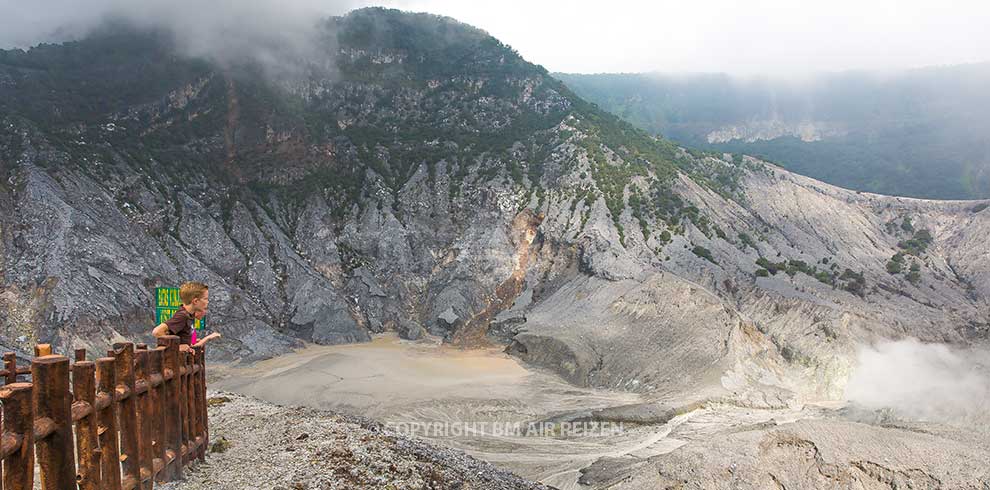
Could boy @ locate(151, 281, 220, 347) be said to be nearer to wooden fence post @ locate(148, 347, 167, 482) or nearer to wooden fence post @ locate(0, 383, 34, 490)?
wooden fence post @ locate(148, 347, 167, 482)

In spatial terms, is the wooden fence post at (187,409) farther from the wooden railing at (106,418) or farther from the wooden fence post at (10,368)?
the wooden fence post at (10,368)

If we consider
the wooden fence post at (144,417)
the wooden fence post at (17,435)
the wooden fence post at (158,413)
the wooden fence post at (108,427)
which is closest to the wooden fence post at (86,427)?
the wooden fence post at (108,427)

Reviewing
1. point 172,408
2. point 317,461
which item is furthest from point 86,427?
point 317,461

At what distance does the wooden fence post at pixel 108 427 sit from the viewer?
616 centimetres

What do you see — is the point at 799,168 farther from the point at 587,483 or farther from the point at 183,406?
the point at 183,406

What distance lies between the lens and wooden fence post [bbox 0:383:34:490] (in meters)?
4.57

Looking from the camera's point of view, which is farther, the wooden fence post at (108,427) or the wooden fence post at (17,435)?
the wooden fence post at (108,427)

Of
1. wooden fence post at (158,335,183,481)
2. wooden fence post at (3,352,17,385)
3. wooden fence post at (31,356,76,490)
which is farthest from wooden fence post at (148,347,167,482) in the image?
wooden fence post at (31,356,76,490)

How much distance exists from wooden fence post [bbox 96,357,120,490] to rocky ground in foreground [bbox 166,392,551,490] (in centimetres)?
151

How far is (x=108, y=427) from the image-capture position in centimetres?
620

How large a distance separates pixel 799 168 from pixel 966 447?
3299 inches

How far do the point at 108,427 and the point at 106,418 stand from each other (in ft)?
0.32

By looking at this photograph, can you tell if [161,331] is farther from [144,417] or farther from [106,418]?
[106,418]

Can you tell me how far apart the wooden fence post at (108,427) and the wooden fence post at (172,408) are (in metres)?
1.43
